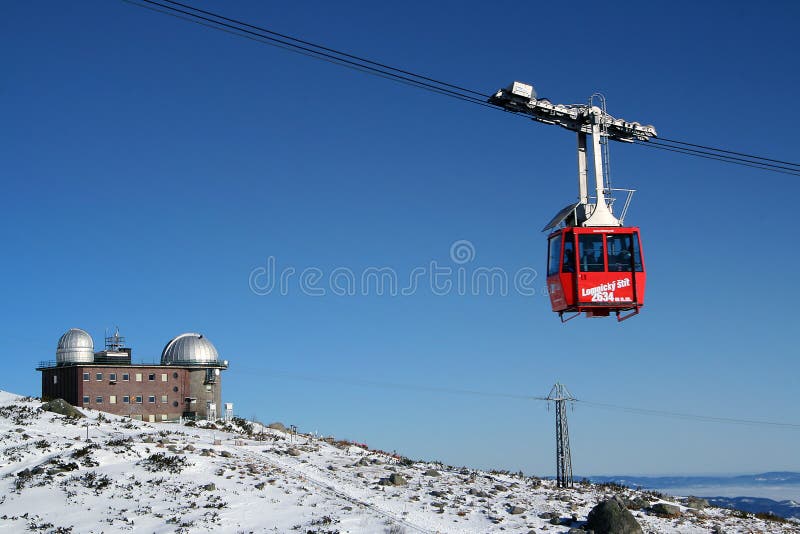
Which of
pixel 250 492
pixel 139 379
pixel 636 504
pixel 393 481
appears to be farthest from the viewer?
pixel 139 379

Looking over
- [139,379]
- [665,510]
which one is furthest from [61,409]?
[665,510]

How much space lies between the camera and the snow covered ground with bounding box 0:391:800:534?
133 ft

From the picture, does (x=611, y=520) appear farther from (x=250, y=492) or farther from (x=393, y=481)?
(x=250, y=492)

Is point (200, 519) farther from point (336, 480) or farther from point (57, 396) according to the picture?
point (57, 396)

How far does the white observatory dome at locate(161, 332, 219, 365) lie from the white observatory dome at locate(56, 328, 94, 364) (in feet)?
24.0

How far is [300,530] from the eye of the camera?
39.5 meters

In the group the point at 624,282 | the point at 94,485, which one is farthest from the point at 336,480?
the point at 624,282

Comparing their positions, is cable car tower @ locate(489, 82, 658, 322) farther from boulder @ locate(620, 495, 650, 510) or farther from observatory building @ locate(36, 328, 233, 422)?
observatory building @ locate(36, 328, 233, 422)

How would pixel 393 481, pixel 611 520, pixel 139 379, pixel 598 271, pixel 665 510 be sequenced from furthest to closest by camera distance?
pixel 139 379 → pixel 393 481 → pixel 665 510 → pixel 611 520 → pixel 598 271

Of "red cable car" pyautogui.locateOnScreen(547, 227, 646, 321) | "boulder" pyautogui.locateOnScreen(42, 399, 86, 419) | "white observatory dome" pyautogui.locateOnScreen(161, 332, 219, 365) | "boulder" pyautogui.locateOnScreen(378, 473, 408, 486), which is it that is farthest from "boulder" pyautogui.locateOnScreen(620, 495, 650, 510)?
"white observatory dome" pyautogui.locateOnScreen(161, 332, 219, 365)

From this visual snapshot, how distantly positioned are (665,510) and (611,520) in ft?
27.4

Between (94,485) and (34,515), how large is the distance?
4.60 meters

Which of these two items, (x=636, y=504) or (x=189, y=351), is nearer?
(x=636, y=504)

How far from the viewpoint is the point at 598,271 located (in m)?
38.5
